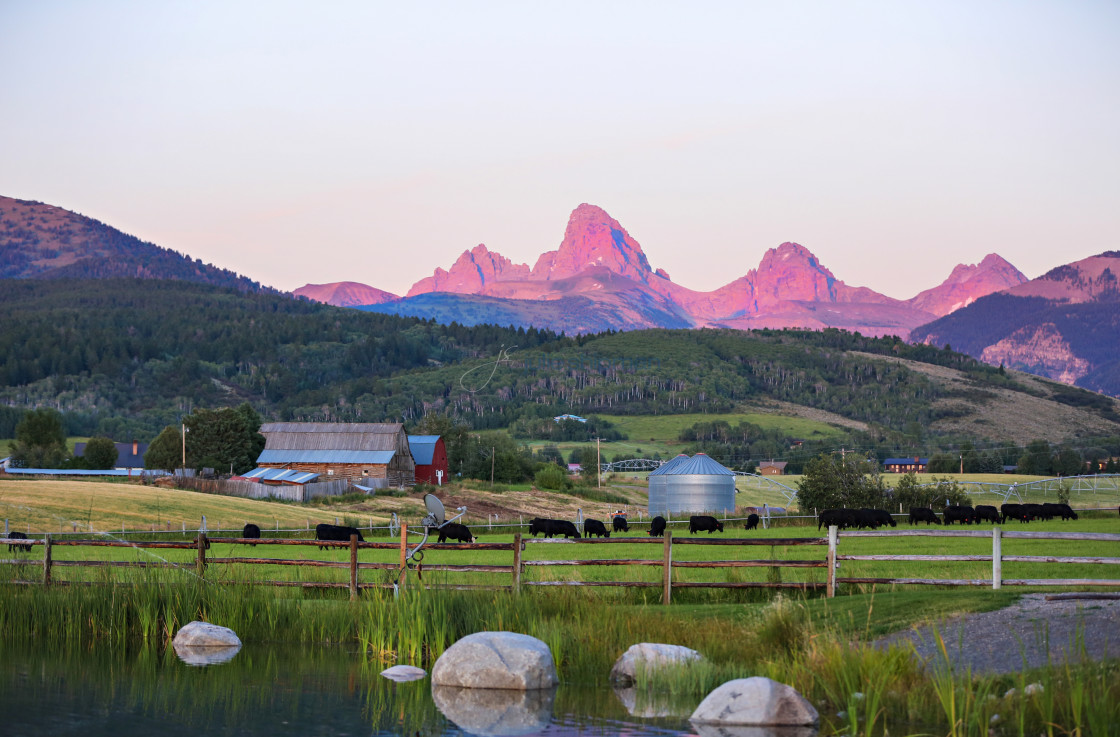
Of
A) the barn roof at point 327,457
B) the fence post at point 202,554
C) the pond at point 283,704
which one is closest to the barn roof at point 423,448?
the barn roof at point 327,457

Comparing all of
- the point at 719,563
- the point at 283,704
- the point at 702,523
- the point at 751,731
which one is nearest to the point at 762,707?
the point at 751,731

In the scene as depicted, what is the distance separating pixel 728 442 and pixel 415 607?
177 meters

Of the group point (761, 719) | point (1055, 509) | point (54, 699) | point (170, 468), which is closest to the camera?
point (761, 719)

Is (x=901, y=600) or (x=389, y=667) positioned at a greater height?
(x=901, y=600)

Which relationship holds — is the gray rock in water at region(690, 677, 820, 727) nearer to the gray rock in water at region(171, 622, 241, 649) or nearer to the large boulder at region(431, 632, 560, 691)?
the large boulder at region(431, 632, 560, 691)

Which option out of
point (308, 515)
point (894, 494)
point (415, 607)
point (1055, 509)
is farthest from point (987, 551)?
point (308, 515)

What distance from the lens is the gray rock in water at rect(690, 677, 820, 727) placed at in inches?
534

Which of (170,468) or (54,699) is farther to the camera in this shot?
(170,468)

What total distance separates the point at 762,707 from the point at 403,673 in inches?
247

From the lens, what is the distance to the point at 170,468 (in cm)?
10950

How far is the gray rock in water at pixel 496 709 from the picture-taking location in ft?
47.1

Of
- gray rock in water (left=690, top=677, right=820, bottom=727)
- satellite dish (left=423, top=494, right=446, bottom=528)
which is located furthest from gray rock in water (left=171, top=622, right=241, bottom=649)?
gray rock in water (left=690, top=677, right=820, bottom=727)

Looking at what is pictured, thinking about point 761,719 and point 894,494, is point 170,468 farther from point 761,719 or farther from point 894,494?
point 761,719

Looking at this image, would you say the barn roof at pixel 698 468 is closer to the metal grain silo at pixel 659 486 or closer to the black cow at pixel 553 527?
the metal grain silo at pixel 659 486
